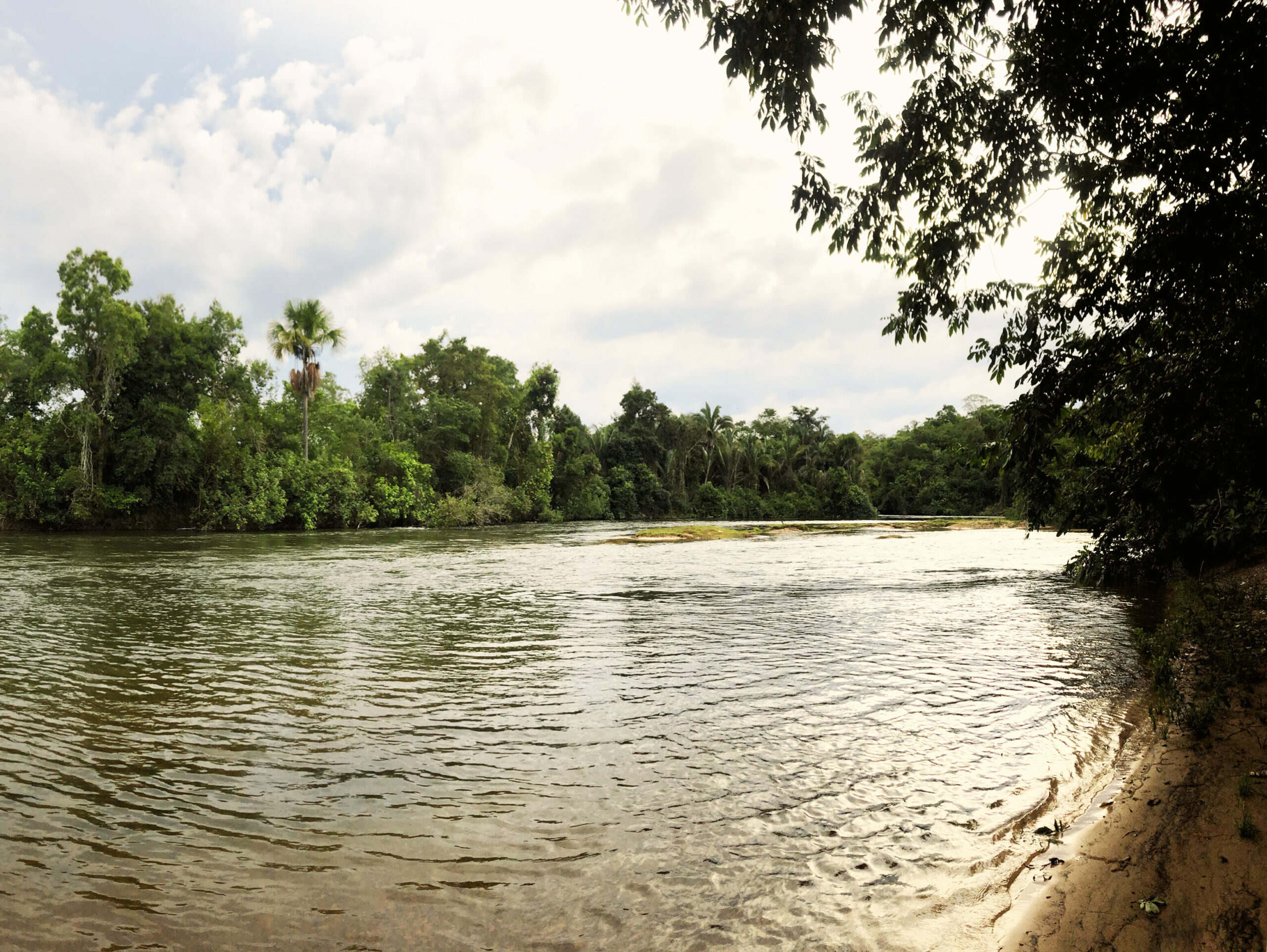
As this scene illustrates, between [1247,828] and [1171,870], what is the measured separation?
0.47 meters

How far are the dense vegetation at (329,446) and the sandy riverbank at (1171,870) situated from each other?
1516 cm

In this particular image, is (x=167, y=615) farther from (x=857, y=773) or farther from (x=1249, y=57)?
(x=1249, y=57)

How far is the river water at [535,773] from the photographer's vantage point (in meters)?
3.13

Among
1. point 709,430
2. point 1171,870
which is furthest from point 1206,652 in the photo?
→ point 709,430

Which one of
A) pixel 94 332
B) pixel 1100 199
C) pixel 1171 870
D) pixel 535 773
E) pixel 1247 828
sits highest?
pixel 94 332

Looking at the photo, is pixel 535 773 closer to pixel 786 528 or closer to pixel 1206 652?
pixel 1206 652

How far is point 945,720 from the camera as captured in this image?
231 inches

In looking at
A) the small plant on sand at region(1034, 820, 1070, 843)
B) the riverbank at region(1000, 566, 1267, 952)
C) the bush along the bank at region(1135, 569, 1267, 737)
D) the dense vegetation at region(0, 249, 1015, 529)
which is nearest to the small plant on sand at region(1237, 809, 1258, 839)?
the riverbank at region(1000, 566, 1267, 952)

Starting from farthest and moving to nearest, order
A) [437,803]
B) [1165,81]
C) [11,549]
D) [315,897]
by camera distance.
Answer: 1. [11,549]
2. [1165,81]
3. [437,803]
4. [315,897]

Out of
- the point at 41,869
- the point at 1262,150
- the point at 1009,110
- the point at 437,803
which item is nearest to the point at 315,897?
the point at 437,803

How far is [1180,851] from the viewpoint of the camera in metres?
3.29

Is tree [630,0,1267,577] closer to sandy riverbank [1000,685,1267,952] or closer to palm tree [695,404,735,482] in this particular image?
sandy riverbank [1000,685,1267,952]

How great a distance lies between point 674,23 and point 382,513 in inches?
1727

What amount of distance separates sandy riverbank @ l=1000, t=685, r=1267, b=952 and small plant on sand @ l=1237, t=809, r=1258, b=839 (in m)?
0.01
